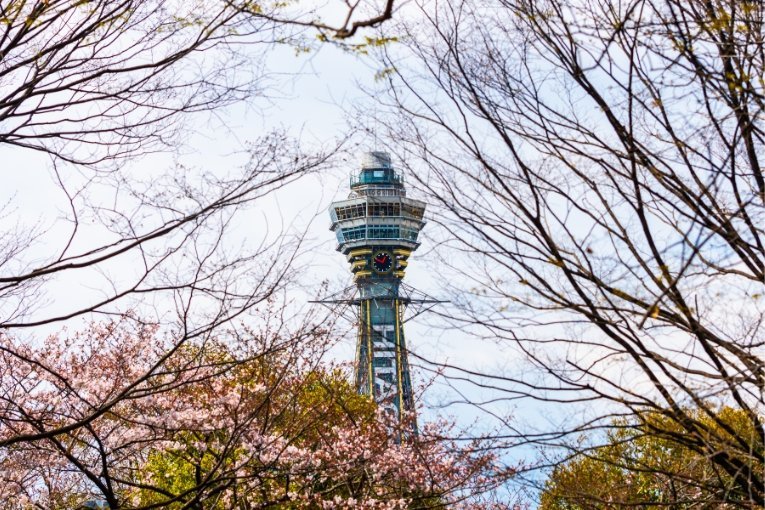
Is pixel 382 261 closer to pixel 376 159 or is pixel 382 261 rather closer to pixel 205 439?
pixel 205 439

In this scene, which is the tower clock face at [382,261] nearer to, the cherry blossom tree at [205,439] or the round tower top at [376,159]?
the cherry blossom tree at [205,439]

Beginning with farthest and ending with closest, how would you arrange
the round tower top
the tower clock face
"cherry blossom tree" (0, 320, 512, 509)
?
the tower clock face
"cherry blossom tree" (0, 320, 512, 509)
the round tower top

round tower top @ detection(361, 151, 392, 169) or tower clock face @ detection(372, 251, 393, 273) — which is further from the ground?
tower clock face @ detection(372, 251, 393, 273)

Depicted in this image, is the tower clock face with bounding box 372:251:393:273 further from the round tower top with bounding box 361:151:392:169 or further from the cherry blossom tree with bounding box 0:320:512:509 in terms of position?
the round tower top with bounding box 361:151:392:169

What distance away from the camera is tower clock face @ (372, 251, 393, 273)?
217ft

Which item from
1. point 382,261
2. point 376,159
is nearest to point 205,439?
point 376,159

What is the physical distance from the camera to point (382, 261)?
66312 mm

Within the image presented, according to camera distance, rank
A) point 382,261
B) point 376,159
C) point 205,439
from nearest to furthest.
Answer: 1. point 376,159
2. point 205,439
3. point 382,261

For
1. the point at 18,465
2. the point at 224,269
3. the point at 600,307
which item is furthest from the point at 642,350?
the point at 18,465

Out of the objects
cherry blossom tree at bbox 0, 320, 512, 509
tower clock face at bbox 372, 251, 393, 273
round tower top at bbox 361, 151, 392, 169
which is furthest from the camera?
tower clock face at bbox 372, 251, 393, 273

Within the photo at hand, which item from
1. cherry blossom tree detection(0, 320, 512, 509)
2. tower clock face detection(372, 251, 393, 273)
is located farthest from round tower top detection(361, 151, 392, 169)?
tower clock face detection(372, 251, 393, 273)

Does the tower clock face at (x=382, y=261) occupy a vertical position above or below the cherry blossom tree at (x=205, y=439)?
above

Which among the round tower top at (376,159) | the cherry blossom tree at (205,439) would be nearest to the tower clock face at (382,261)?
the cherry blossom tree at (205,439)

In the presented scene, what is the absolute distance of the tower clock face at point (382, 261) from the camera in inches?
2601
